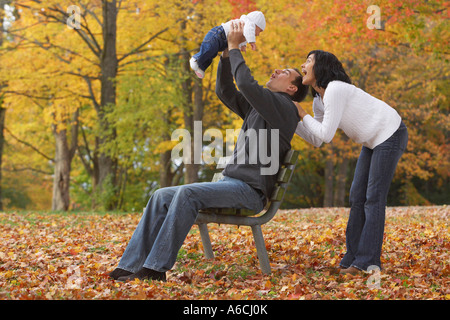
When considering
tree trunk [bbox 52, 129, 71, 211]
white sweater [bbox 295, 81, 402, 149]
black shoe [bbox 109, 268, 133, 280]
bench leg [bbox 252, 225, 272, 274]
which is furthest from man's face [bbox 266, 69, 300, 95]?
tree trunk [bbox 52, 129, 71, 211]

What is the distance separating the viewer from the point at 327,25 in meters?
11.4

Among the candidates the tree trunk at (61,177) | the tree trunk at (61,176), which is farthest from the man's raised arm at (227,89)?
the tree trunk at (61,177)

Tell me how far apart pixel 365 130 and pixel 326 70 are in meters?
0.58

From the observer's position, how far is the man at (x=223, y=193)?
3.80 m

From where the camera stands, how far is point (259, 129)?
421cm

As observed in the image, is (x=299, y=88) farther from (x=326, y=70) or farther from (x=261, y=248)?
(x=261, y=248)

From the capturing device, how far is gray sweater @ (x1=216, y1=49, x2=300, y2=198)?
3980 mm

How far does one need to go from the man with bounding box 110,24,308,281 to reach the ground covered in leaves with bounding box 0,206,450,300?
0.62ft

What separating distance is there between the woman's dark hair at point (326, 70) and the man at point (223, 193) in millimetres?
310

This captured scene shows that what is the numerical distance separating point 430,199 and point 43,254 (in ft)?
59.8

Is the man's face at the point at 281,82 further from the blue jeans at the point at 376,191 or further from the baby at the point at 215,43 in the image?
the blue jeans at the point at 376,191

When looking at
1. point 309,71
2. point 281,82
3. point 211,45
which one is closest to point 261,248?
point 281,82
